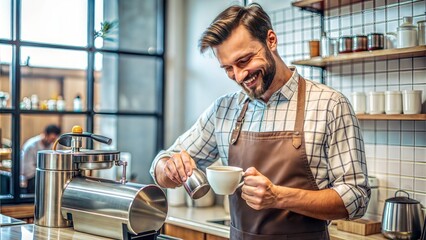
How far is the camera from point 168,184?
169cm

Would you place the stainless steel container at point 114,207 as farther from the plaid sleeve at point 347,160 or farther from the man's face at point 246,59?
the plaid sleeve at point 347,160

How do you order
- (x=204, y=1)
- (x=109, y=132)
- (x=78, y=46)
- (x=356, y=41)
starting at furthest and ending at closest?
1. (x=109, y=132)
2. (x=204, y=1)
3. (x=78, y=46)
4. (x=356, y=41)

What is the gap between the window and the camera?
325 centimetres

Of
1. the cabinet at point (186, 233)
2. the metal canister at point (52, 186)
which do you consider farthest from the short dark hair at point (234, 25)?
the cabinet at point (186, 233)

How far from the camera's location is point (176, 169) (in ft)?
5.14

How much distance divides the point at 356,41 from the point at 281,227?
4.28 feet

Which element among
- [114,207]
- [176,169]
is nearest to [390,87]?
[176,169]

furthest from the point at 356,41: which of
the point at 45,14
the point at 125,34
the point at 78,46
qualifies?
the point at 125,34

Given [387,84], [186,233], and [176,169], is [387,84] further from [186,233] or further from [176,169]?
[176,169]

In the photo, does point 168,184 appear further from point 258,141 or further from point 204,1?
point 204,1

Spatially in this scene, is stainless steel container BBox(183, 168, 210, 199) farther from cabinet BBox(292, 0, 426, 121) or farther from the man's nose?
cabinet BBox(292, 0, 426, 121)

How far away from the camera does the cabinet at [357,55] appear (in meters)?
2.33

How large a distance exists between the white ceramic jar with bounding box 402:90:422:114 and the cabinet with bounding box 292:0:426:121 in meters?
0.05

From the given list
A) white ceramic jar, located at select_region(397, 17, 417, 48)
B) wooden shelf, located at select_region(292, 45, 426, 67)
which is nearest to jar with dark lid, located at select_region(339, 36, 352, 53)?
wooden shelf, located at select_region(292, 45, 426, 67)
